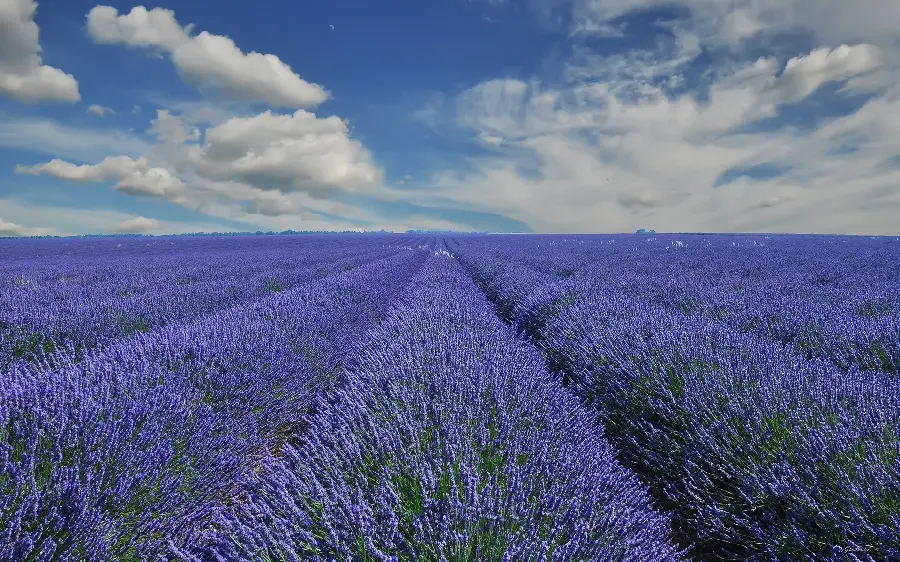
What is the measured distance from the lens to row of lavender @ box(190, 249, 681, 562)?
1260mm

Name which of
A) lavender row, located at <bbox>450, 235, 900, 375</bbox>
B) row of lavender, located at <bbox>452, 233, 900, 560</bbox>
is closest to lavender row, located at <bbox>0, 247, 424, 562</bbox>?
row of lavender, located at <bbox>452, 233, 900, 560</bbox>

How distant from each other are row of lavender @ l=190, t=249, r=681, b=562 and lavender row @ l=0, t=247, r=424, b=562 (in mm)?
229

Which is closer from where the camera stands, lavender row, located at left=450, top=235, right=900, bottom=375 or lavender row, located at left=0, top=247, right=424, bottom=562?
lavender row, located at left=0, top=247, right=424, bottom=562

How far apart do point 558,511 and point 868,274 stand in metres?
9.75

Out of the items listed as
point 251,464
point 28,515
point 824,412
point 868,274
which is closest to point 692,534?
point 824,412

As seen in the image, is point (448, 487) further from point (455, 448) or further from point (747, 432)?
point (747, 432)

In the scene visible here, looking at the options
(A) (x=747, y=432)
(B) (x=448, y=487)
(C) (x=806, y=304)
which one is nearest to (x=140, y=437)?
(B) (x=448, y=487)

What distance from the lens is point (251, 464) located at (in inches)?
96.3

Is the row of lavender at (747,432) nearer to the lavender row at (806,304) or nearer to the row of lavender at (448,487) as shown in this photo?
the lavender row at (806,304)

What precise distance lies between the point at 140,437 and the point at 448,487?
1249 millimetres

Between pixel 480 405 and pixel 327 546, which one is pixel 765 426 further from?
pixel 327 546

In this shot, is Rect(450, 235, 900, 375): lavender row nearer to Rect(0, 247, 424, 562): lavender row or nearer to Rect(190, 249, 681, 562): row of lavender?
Rect(190, 249, 681, 562): row of lavender

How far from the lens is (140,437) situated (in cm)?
174

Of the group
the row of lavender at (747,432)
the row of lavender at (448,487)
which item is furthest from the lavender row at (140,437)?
the row of lavender at (747,432)
